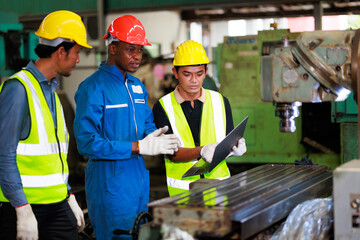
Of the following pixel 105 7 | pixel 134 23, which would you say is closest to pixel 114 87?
pixel 134 23

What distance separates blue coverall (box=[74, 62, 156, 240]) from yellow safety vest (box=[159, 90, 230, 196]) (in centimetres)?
15

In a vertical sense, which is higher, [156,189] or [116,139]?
[116,139]

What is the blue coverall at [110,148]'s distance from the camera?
7.55 ft

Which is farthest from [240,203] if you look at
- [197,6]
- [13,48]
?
[197,6]

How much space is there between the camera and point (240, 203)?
138 centimetres

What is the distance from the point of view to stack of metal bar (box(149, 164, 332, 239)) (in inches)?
50.6

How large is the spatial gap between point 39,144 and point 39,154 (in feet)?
0.12

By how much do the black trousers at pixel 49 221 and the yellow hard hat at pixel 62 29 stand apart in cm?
67

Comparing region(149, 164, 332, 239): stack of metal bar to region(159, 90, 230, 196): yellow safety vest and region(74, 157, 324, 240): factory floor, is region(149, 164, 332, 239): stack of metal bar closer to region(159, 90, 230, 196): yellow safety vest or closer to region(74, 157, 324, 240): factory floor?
region(74, 157, 324, 240): factory floor

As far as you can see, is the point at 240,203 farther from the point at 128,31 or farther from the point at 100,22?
the point at 100,22

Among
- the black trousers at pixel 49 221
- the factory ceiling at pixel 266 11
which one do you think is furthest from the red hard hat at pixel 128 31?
the factory ceiling at pixel 266 11

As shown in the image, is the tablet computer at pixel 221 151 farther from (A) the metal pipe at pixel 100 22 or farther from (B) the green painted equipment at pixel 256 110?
(A) the metal pipe at pixel 100 22

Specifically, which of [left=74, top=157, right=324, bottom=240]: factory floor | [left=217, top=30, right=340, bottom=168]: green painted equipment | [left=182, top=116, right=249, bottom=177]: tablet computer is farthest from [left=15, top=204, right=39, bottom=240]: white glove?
[left=217, top=30, right=340, bottom=168]: green painted equipment

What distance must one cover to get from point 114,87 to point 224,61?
3116 mm
